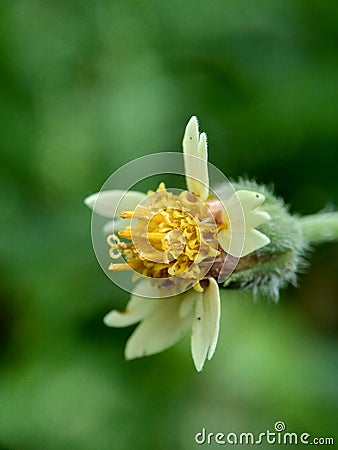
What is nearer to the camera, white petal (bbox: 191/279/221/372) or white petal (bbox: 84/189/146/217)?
white petal (bbox: 191/279/221/372)

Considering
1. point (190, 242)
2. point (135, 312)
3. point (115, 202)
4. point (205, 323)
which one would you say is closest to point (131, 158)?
point (115, 202)

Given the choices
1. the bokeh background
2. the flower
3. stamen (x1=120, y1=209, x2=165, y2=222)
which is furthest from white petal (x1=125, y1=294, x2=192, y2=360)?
Result: the bokeh background

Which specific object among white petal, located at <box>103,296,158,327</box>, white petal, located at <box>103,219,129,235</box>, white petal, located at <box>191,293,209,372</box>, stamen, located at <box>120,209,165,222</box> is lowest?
white petal, located at <box>191,293,209,372</box>

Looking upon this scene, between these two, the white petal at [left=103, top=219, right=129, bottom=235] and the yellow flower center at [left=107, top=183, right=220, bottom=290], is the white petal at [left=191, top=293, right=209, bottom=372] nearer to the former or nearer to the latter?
the yellow flower center at [left=107, top=183, right=220, bottom=290]

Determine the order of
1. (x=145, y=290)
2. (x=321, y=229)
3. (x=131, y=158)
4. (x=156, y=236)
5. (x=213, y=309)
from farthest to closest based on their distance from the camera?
(x=131, y=158), (x=321, y=229), (x=145, y=290), (x=156, y=236), (x=213, y=309)

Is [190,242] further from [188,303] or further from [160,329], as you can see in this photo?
[160,329]

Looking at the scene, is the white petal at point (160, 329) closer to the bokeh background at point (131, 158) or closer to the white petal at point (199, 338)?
the white petal at point (199, 338)

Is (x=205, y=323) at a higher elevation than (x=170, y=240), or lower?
lower

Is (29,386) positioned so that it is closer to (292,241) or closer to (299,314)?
(299,314)
